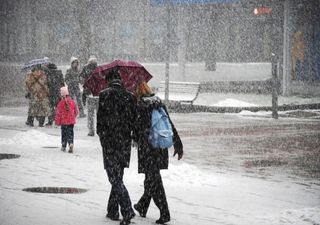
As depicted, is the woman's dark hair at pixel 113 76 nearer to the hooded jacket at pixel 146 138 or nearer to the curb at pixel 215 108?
the hooded jacket at pixel 146 138

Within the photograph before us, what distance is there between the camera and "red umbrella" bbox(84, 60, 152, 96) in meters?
10.1

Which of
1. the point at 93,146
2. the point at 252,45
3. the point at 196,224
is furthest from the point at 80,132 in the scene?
the point at 252,45

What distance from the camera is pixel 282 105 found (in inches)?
1075

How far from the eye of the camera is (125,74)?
409 inches

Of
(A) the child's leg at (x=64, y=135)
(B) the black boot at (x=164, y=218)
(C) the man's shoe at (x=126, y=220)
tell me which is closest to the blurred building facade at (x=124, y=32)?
(A) the child's leg at (x=64, y=135)

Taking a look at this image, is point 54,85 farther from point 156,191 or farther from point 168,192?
point 156,191

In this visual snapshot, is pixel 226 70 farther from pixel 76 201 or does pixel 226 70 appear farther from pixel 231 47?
pixel 76 201

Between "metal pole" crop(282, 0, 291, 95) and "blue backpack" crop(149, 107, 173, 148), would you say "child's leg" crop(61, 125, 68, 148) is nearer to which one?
"blue backpack" crop(149, 107, 173, 148)

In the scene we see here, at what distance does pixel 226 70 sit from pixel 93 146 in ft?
122

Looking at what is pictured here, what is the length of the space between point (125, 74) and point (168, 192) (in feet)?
7.57

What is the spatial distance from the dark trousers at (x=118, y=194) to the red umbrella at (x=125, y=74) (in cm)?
119

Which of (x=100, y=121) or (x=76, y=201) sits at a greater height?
(x=100, y=121)

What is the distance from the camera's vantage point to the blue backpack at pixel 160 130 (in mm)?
9617

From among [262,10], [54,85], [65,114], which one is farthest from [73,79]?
[262,10]
